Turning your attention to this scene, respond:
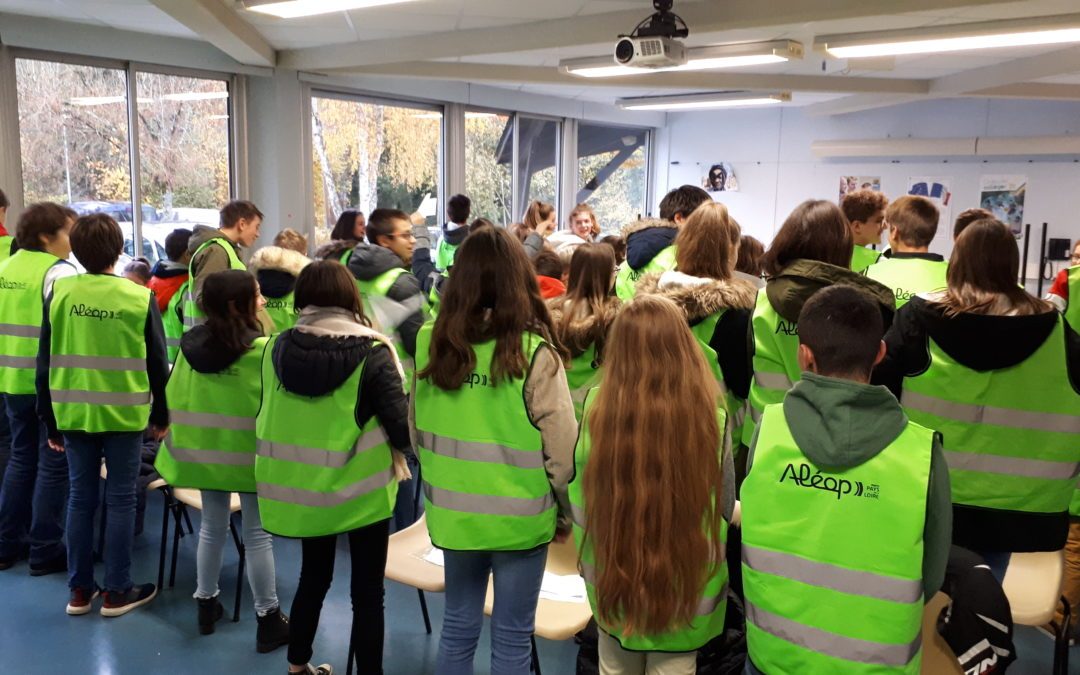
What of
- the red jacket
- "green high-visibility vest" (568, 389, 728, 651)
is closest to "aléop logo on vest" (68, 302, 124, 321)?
the red jacket

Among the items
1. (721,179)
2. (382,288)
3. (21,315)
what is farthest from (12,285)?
(721,179)

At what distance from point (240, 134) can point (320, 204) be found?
0.95 metres

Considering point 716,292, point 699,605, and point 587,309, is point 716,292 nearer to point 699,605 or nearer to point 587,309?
point 587,309

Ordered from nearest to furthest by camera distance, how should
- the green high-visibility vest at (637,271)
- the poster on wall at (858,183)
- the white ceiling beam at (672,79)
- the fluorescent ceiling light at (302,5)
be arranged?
the green high-visibility vest at (637,271)
the fluorescent ceiling light at (302,5)
the white ceiling beam at (672,79)
the poster on wall at (858,183)

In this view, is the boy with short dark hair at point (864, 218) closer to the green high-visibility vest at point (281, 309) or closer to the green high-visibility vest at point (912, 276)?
the green high-visibility vest at point (912, 276)

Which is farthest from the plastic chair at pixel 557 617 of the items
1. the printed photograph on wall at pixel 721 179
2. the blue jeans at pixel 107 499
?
the printed photograph on wall at pixel 721 179

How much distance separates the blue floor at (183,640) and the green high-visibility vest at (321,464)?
822 mm

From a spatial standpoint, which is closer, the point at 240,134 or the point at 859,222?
the point at 859,222

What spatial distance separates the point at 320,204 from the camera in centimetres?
734

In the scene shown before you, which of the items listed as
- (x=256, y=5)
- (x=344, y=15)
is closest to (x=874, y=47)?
(x=344, y=15)

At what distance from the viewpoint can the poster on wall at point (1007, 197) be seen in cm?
807

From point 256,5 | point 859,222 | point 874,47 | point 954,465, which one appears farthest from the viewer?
point 874,47

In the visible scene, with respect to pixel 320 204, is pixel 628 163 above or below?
above

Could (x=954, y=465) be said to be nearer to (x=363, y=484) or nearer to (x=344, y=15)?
(x=363, y=484)
